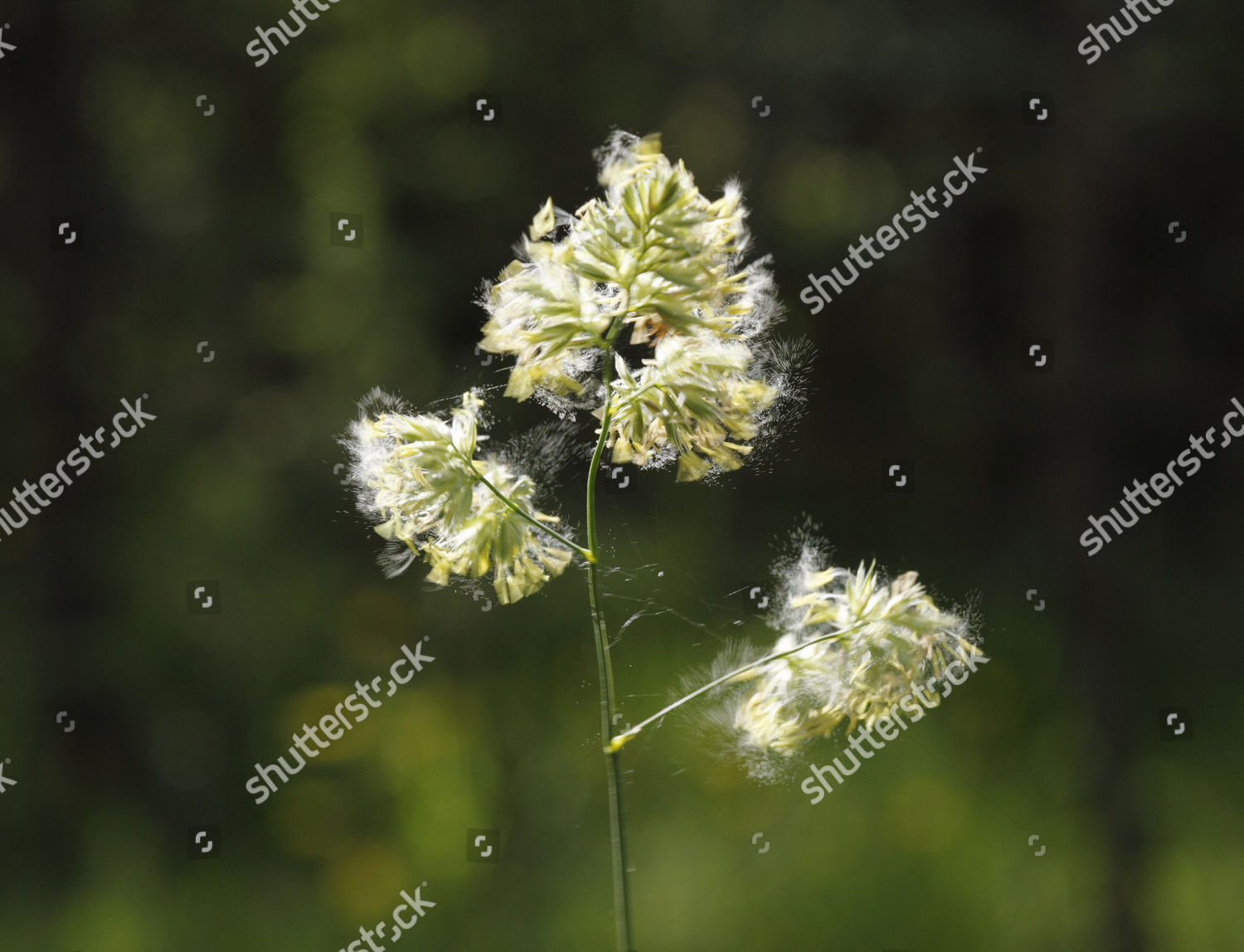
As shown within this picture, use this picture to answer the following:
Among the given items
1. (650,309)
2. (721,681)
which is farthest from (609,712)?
(650,309)

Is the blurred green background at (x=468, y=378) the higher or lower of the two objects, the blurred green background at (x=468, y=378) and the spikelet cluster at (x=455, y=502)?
the higher

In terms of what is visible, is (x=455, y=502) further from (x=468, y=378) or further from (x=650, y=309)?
(x=468, y=378)

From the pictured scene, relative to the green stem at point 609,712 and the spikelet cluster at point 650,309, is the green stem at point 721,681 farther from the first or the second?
the spikelet cluster at point 650,309

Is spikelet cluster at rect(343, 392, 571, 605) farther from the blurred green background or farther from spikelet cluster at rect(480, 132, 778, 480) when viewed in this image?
the blurred green background

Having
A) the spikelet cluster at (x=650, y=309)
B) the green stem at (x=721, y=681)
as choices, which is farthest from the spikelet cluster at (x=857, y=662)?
the spikelet cluster at (x=650, y=309)

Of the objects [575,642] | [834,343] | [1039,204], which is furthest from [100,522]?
[1039,204]

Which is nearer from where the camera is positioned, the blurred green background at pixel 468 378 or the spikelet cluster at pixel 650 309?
the spikelet cluster at pixel 650 309

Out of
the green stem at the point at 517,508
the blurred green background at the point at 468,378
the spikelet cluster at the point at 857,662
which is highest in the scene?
the blurred green background at the point at 468,378
